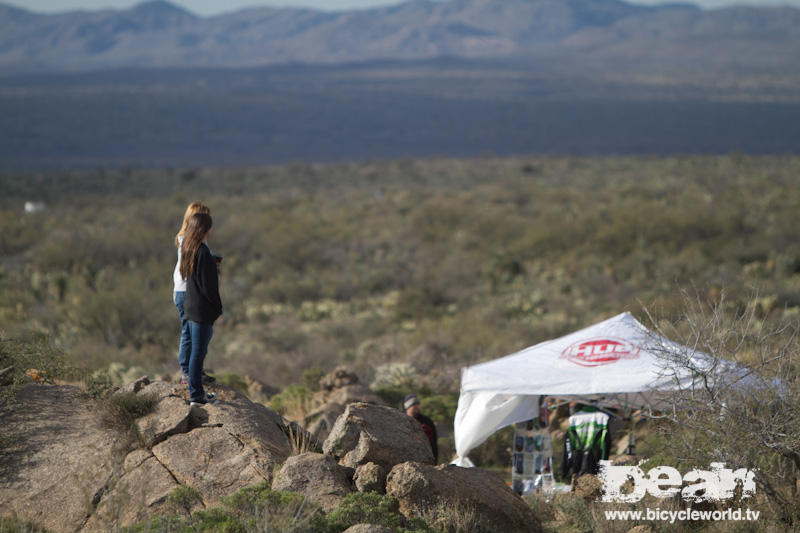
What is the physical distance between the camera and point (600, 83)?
144875mm

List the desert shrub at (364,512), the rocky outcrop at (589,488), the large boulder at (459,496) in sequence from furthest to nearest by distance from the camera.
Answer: the rocky outcrop at (589,488) < the large boulder at (459,496) < the desert shrub at (364,512)

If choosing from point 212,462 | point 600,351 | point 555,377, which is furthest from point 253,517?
point 600,351

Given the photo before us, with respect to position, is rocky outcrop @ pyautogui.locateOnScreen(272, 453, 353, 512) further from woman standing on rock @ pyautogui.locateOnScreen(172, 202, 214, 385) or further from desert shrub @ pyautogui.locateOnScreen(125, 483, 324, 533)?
woman standing on rock @ pyautogui.locateOnScreen(172, 202, 214, 385)

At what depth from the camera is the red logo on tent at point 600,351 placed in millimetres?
9414

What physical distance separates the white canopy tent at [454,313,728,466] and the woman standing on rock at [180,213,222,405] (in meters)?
3.57

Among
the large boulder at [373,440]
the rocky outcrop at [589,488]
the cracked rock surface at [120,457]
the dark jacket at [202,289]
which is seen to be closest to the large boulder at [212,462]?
the cracked rock surface at [120,457]

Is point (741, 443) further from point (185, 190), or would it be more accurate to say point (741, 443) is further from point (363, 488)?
point (185, 190)

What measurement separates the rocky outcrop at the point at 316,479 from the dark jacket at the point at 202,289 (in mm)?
1399

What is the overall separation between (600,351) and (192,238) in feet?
15.9

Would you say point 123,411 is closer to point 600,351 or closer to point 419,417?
point 419,417

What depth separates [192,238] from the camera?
685cm

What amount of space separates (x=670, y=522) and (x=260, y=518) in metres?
3.41

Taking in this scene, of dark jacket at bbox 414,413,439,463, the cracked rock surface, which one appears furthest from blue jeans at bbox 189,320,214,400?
dark jacket at bbox 414,413,439,463

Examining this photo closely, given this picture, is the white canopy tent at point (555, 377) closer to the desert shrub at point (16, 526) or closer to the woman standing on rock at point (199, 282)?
the woman standing on rock at point (199, 282)
